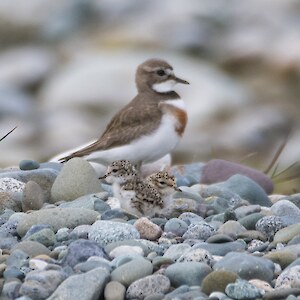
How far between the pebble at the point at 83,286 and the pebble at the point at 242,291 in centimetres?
55

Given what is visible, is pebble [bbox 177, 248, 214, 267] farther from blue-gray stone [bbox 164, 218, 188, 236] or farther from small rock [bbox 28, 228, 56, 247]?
small rock [bbox 28, 228, 56, 247]

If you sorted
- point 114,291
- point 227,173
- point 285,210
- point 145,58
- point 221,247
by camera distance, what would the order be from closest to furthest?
1. point 114,291
2. point 221,247
3. point 285,210
4. point 227,173
5. point 145,58

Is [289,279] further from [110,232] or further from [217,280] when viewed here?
[110,232]

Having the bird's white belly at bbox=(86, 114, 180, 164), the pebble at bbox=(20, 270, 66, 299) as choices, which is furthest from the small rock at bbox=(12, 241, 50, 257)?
the bird's white belly at bbox=(86, 114, 180, 164)

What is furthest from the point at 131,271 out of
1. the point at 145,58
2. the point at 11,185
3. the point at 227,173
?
the point at 145,58

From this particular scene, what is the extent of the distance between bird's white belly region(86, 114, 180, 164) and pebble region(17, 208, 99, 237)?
173cm

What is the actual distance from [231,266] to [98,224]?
890 mm

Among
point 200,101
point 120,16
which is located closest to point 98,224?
point 200,101

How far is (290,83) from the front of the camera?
17.6 meters

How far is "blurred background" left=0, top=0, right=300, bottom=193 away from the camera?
15.5 meters

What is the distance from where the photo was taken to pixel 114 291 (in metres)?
5.26

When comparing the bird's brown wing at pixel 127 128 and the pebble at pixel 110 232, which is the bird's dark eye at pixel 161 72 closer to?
the bird's brown wing at pixel 127 128

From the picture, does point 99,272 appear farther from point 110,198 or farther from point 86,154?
point 86,154

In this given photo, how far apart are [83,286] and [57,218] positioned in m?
1.11
